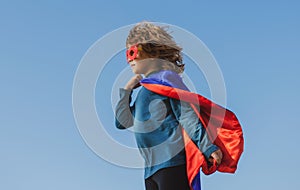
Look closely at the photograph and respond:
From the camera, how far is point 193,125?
13.0 ft

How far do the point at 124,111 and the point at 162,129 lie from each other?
46cm

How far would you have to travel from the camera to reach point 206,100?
13.3 feet

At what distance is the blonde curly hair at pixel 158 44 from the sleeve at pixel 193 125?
0.49 metres

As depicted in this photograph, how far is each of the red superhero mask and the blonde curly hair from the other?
1.8 inches

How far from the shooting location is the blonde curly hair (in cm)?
446

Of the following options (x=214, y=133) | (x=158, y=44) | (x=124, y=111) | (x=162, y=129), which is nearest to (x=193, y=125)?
(x=214, y=133)

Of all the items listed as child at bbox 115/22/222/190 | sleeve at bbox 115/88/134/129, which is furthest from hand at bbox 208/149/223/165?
sleeve at bbox 115/88/134/129

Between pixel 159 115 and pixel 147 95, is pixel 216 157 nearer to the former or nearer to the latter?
pixel 159 115

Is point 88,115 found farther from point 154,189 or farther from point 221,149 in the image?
point 221,149

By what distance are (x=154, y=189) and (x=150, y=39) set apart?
1.29 m

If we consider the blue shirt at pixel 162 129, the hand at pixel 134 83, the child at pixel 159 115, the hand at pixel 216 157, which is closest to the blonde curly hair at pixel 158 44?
the child at pixel 159 115

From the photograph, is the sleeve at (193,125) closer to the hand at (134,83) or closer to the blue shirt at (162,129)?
the blue shirt at (162,129)

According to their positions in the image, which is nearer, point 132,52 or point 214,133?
point 214,133

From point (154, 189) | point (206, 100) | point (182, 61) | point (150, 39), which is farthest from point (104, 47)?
point (154, 189)
